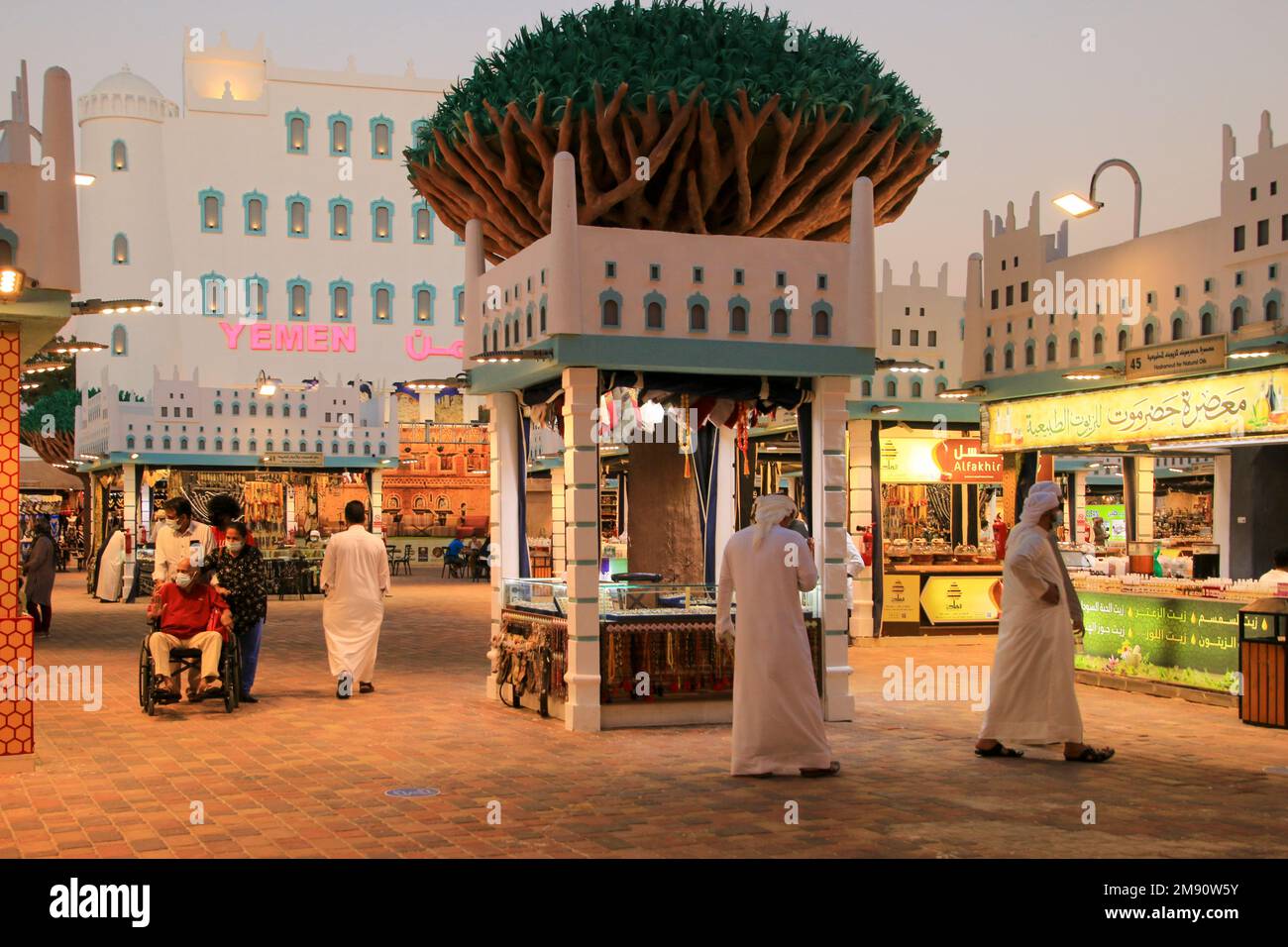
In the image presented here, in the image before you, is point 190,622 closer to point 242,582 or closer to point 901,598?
point 242,582

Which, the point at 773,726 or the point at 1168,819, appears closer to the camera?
the point at 1168,819

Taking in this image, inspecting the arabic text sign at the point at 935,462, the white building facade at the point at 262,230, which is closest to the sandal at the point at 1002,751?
the arabic text sign at the point at 935,462

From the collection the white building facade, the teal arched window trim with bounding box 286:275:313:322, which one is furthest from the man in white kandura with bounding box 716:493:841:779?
the teal arched window trim with bounding box 286:275:313:322

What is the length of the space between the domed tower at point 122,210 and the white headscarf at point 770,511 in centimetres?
4385

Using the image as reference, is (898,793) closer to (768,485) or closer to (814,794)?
(814,794)

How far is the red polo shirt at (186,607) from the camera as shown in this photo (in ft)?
37.2

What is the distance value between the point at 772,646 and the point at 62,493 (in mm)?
47421

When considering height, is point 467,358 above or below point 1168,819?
above

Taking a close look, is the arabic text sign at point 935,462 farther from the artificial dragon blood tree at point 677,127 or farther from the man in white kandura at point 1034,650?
the man in white kandura at point 1034,650

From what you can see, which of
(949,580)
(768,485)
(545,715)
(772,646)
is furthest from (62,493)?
(772,646)

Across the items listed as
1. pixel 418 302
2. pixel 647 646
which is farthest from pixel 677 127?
pixel 418 302

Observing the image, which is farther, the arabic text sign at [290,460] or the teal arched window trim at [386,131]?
the teal arched window trim at [386,131]

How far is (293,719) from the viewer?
11.2 metres

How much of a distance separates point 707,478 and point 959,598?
255 inches
